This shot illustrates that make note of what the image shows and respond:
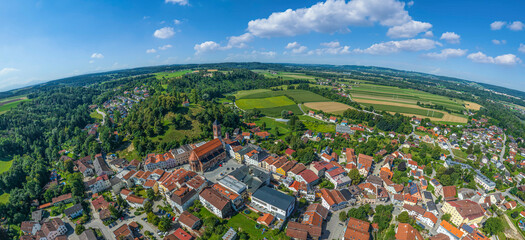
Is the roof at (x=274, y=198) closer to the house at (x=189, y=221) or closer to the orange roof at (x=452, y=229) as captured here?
the house at (x=189, y=221)

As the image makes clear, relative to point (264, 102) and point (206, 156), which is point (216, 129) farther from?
point (264, 102)

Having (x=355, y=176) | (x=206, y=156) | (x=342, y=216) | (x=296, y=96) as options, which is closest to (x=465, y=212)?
(x=355, y=176)

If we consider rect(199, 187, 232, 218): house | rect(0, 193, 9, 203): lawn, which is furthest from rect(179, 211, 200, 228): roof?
rect(0, 193, 9, 203): lawn

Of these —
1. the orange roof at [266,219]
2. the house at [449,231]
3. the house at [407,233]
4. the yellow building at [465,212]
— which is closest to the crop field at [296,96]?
the yellow building at [465,212]

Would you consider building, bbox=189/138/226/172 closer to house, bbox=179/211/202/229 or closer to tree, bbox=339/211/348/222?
house, bbox=179/211/202/229

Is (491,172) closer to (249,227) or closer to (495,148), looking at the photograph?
(495,148)
